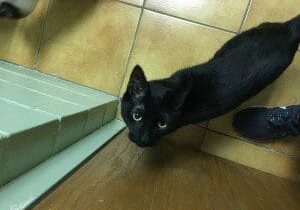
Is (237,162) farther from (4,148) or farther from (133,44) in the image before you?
(4,148)

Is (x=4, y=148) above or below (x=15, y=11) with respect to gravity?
below

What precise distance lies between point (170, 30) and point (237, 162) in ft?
2.07

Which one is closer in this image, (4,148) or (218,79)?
(4,148)

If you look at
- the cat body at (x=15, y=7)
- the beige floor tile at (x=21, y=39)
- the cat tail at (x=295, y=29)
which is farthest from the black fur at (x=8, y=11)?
the cat tail at (x=295, y=29)

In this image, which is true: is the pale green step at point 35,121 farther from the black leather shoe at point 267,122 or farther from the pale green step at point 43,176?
the black leather shoe at point 267,122

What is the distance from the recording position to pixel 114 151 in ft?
4.05

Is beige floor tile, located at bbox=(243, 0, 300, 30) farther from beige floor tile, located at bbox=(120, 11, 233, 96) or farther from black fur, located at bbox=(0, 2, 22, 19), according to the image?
black fur, located at bbox=(0, 2, 22, 19)

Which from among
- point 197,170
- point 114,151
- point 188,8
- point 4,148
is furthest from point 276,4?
point 4,148

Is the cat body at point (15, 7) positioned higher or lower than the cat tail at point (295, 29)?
lower

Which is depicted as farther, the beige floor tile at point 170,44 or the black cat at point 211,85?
the beige floor tile at point 170,44

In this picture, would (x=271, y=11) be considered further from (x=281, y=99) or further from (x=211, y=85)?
(x=211, y=85)

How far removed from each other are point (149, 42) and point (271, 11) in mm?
513

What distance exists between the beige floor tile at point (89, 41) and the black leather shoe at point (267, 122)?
0.55 metres

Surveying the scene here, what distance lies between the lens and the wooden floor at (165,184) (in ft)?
2.78
